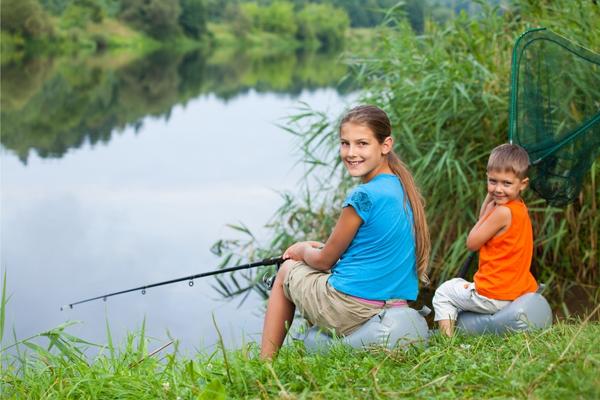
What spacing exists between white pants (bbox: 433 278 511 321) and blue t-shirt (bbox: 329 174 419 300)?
15.7 inches

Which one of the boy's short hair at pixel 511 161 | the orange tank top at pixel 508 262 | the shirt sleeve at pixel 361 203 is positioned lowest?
the orange tank top at pixel 508 262

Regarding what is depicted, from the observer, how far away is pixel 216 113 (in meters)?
18.4

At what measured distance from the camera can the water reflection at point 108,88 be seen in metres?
15.2

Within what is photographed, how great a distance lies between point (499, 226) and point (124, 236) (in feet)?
19.8

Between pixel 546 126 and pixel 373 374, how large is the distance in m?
2.18

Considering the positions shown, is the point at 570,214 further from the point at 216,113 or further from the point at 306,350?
the point at 216,113

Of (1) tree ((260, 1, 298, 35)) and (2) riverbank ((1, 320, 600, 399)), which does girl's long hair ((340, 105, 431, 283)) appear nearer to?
(2) riverbank ((1, 320, 600, 399))

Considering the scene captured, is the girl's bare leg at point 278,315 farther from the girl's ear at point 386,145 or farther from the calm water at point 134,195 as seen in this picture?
the girl's ear at point 386,145

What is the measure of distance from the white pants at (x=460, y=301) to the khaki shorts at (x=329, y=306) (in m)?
0.50

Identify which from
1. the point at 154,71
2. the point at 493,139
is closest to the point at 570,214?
the point at 493,139

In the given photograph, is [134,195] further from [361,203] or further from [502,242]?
[361,203]

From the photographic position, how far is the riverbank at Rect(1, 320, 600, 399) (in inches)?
99.7

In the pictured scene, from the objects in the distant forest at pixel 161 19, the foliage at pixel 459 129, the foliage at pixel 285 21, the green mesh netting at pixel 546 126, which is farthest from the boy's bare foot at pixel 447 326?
the foliage at pixel 285 21

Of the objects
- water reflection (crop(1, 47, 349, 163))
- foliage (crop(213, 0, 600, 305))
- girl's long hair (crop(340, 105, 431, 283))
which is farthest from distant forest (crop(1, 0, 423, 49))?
girl's long hair (crop(340, 105, 431, 283))
